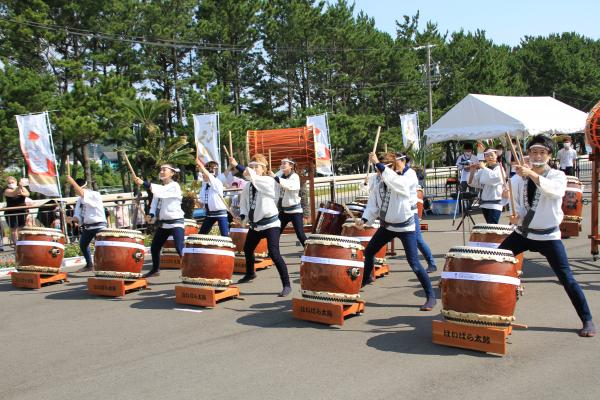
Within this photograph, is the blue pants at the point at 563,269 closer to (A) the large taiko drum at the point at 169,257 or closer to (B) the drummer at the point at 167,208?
(B) the drummer at the point at 167,208

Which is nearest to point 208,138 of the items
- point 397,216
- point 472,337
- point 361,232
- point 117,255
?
point 117,255

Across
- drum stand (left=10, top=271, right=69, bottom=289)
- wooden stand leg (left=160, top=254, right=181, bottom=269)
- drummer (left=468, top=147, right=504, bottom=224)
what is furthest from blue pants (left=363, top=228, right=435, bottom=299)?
drum stand (left=10, top=271, right=69, bottom=289)

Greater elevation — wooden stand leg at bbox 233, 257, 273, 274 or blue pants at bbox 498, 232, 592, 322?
blue pants at bbox 498, 232, 592, 322

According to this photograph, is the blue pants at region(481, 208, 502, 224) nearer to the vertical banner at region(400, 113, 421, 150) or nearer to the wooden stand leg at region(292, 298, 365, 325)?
the wooden stand leg at region(292, 298, 365, 325)

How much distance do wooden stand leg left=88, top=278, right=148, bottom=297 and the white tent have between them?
32.3ft

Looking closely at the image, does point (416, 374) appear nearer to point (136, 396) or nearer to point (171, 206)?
point (136, 396)

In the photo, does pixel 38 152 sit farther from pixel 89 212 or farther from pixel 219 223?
pixel 219 223

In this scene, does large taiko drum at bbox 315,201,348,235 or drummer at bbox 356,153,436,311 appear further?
large taiko drum at bbox 315,201,348,235

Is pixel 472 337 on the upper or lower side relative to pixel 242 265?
lower

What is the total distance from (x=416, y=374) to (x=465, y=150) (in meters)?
11.9

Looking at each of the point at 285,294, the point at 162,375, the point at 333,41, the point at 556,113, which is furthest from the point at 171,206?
the point at 333,41

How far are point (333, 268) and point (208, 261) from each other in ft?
6.13

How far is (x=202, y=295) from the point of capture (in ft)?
25.1

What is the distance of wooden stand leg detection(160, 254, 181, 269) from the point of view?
10.7 meters
